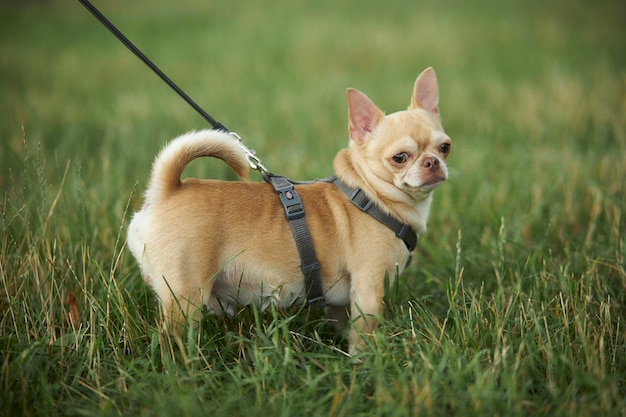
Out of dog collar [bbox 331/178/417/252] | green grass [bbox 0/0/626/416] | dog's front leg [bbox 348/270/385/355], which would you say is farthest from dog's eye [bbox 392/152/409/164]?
green grass [bbox 0/0/626/416]

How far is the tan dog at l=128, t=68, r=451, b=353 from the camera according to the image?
2283 millimetres

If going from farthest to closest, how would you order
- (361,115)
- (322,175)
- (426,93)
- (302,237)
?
(322,175)
(426,93)
(361,115)
(302,237)

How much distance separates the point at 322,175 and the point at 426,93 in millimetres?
1840

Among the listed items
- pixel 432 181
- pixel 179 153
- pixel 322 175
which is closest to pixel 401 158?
pixel 432 181

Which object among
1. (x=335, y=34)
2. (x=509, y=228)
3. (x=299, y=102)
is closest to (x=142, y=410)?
(x=509, y=228)

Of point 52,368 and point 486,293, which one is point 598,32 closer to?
point 486,293

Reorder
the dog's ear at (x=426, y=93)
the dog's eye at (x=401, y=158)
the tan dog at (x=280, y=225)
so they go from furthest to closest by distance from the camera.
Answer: the dog's ear at (x=426, y=93), the dog's eye at (x=401, y=158), the tan dog at (x=280, y=225)

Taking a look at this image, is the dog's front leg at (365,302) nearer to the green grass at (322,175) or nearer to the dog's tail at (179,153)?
the green grass at (322,175)

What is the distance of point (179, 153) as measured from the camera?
2.36m

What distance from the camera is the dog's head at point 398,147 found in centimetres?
257

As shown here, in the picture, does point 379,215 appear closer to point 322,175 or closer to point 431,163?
point 431,163

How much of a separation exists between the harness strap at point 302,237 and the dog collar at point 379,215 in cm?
29

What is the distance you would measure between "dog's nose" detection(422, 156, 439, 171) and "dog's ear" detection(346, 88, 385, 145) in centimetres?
37

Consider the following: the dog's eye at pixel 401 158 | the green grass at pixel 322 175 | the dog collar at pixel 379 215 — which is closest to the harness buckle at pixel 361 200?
the dog collar at pixel 379 215
